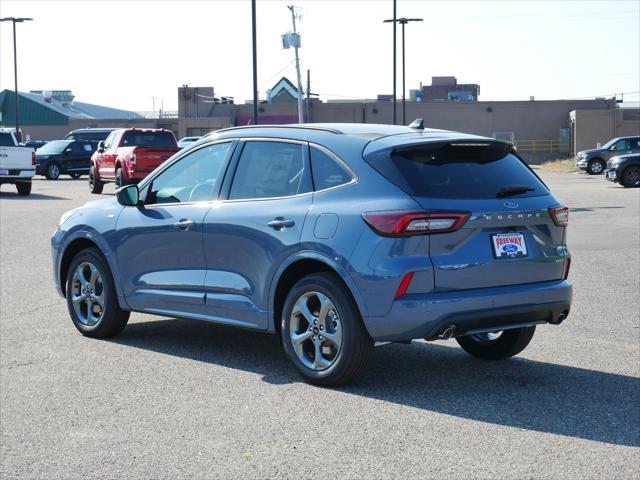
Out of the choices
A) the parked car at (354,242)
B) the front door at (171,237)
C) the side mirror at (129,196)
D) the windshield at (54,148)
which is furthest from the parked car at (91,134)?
the parked car at (354,242)

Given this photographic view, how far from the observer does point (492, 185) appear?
7098 mm

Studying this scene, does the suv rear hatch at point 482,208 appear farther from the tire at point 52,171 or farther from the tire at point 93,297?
the tire at point 52,171

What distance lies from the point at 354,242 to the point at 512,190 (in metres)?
1.17

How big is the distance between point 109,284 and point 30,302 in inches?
106

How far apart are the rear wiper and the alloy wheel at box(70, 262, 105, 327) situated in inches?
146

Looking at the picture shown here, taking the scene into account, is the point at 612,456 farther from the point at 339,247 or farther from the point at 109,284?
the point at 109,284

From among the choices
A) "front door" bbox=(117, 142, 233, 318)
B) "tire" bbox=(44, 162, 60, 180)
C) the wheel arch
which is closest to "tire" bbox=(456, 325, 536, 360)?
the wheel arch

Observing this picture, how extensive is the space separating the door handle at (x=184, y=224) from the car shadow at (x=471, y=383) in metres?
1.02

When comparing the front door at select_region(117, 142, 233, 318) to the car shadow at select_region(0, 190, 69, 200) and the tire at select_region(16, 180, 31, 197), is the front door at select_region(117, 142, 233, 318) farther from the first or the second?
the tire at select_region(16, 180, 31, 197)

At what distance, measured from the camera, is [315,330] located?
23.5 feet

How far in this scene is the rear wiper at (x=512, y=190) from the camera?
7.07 metres

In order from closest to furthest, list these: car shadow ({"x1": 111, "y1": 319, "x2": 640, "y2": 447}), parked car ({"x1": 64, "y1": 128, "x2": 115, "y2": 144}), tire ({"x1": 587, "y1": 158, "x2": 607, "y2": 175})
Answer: car shadow ({"x1": 111, "y1": 319, "x2": 640, "y2": 447})
tire ({"x1": 587, "y1": 158, "x2": 607, "y2": 175})
parked car ({"x1": 64, "y1": 128, "x2": 115, "y2": 144})

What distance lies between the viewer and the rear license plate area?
691 cm

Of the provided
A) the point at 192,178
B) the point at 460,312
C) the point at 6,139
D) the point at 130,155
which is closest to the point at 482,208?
the point at 460,312
